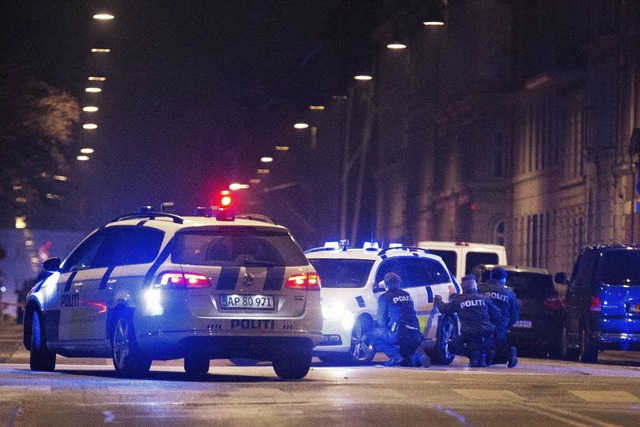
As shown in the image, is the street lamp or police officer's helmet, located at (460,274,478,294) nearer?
police officer's helmet, located at (460,274,478,294)

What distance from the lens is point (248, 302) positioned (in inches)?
690

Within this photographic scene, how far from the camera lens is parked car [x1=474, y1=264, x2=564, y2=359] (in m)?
30.9

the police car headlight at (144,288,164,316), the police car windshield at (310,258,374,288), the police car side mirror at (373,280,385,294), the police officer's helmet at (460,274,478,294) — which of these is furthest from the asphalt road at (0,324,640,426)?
the police car windshield at (310,258,374,288)

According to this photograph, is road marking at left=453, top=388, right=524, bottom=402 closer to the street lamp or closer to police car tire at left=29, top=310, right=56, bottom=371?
police car tire at left=29, top=310, right=56, bottom=371

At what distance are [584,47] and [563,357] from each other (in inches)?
793

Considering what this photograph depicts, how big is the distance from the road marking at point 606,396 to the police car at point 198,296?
2820 millimetres

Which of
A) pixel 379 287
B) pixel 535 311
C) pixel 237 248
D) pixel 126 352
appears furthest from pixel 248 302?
pixel 535 311

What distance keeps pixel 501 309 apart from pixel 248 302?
25.0 feet

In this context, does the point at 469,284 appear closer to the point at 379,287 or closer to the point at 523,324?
the point at 379,287

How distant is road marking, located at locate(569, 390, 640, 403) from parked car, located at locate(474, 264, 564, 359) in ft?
45.6

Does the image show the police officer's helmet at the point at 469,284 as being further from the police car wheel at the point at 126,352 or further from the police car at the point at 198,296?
the police car wheel at the point at 126,352

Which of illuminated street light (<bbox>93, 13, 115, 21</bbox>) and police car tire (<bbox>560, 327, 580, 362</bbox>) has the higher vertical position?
illuminated street light (<bbox>93, 13, 115, 21</bbox>)

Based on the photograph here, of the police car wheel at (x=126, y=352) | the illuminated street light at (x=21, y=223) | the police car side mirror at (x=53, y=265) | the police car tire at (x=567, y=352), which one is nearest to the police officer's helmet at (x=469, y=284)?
the police car tire at (x=567, y=352)

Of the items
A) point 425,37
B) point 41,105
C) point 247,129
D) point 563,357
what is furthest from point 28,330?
point 247,129
